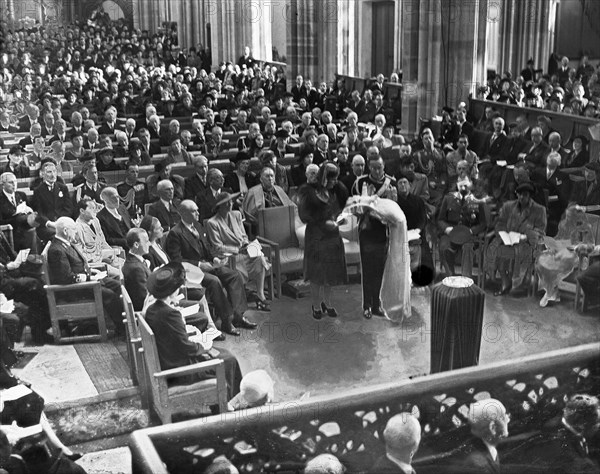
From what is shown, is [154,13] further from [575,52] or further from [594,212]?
[594,212]

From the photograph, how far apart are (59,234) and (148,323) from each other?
2132mm

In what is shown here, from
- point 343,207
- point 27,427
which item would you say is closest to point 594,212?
point 343,207

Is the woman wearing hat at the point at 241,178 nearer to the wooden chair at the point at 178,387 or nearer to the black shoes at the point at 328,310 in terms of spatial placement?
the black shoes at the point at 328,310

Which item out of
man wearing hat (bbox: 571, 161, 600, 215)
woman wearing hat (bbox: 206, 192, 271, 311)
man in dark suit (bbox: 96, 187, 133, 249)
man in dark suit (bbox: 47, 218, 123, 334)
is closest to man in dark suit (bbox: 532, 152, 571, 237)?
man wearing hat (bbox: 571, 161, 600, 215)

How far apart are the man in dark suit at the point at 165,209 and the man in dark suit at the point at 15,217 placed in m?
1.33

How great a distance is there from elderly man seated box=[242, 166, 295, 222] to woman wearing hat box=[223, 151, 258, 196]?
2.08ft

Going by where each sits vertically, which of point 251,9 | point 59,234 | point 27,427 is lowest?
point 27,427

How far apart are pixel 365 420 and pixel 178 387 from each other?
1.71m

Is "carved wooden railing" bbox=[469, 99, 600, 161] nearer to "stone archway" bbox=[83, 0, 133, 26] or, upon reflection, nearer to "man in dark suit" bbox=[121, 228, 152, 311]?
"man in dark suit" bbox=[121, 228, 152, 311]

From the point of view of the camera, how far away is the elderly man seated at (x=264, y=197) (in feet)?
28.6

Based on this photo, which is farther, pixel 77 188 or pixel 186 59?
pixel 186 59

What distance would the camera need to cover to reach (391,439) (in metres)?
3.95

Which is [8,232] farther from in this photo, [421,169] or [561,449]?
[561,449]

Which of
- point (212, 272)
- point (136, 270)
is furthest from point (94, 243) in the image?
point (136, 270)
